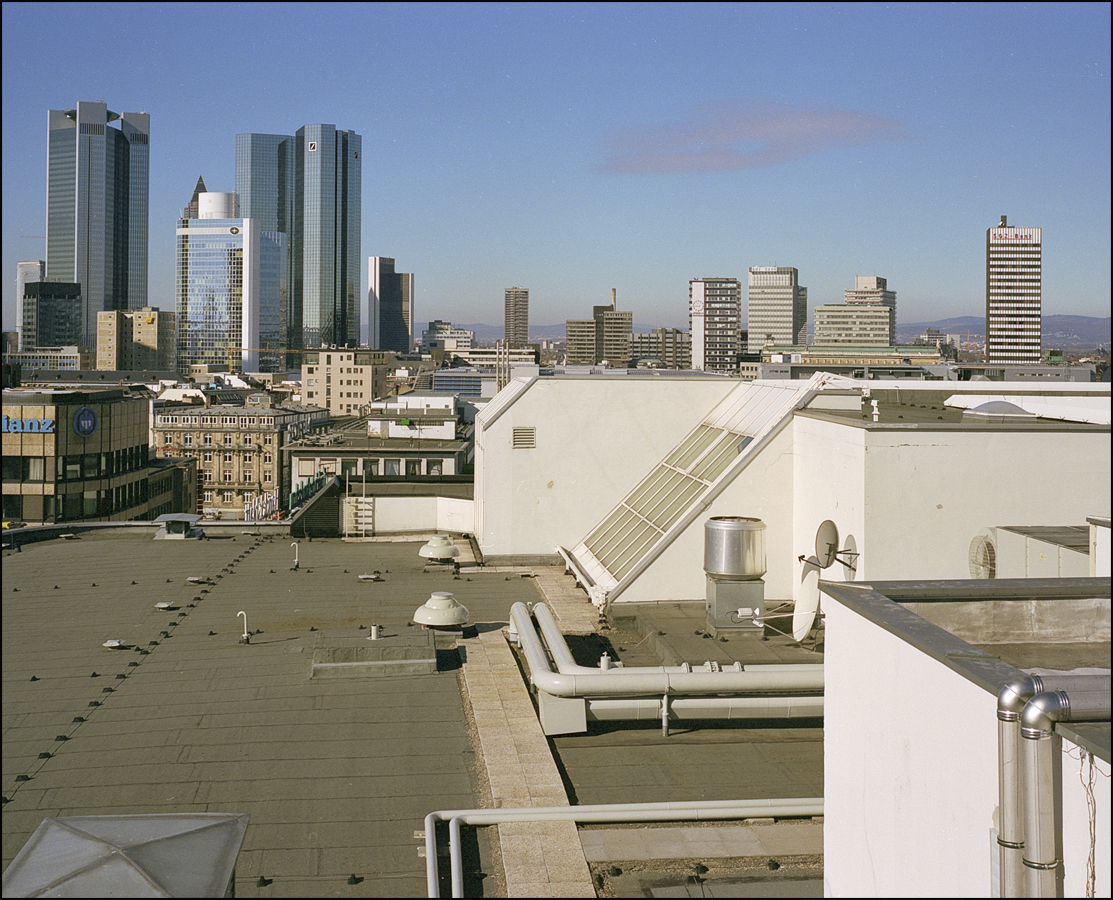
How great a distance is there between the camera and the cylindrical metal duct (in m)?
10.9

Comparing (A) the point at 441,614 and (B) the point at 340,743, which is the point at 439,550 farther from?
(B) the point at 340,743

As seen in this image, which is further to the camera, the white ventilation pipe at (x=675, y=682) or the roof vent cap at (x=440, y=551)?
the roof vent cap at (x=440, y=551)

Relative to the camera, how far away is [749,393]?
54.0ft

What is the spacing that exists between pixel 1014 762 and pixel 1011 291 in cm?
18825

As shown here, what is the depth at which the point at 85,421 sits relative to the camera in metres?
42.1

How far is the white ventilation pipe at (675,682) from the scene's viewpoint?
881cm

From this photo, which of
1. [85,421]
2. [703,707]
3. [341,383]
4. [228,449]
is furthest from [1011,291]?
[703,707]

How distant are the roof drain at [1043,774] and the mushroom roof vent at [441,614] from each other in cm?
883

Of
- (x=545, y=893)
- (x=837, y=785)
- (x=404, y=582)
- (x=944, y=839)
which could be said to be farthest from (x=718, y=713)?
(x=404, y=582)

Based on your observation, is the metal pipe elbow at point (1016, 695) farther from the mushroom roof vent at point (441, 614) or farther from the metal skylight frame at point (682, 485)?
the metal skylight frame at point (682, 485)

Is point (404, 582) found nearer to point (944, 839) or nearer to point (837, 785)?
point (837, 785)

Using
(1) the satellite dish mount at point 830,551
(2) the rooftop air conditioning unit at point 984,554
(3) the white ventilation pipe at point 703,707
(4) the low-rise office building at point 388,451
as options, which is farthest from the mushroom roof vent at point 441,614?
(4) the low-rise office building at point 388,451

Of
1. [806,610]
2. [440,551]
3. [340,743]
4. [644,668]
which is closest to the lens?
[340,743]

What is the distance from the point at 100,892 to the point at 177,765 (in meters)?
4.08
